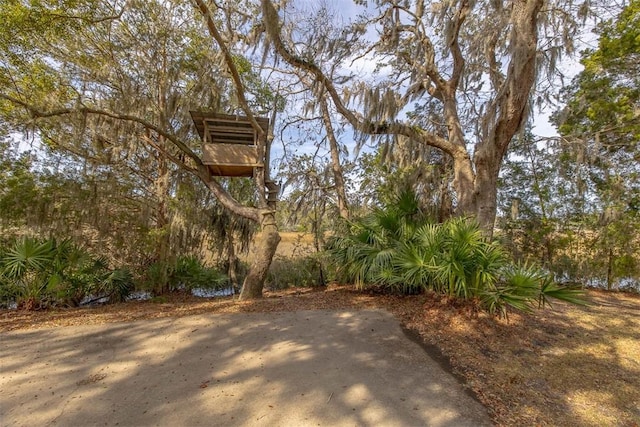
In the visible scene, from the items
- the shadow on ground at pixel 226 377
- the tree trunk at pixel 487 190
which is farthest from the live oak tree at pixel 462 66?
the shadow on ground at pixel 226 377

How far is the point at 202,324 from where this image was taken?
454 cm

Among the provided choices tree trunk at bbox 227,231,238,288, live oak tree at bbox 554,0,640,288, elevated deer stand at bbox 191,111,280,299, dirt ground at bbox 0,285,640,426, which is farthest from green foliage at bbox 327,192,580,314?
tree trunk at bbox 227,231,238,288

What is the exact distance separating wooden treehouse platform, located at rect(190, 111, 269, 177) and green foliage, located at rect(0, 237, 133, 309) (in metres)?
3.82

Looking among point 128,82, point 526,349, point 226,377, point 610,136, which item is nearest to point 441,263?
point 526,349

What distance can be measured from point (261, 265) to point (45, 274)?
15.2 feet

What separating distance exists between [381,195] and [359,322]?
5.59 meters

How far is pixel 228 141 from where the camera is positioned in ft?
25.4

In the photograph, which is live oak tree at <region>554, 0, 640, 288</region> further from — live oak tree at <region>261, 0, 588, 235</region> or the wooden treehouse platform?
the wooden treehouse platform

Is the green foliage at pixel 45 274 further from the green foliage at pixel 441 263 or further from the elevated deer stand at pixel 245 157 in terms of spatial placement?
the green foliage at pixel 441 263

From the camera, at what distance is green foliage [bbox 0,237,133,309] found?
20.0ft

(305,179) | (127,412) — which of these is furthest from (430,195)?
(127,412)

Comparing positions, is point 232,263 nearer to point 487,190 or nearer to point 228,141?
point 228,141

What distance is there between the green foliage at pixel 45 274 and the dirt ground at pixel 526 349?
0.53 m

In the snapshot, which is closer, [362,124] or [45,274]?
[45,274]
